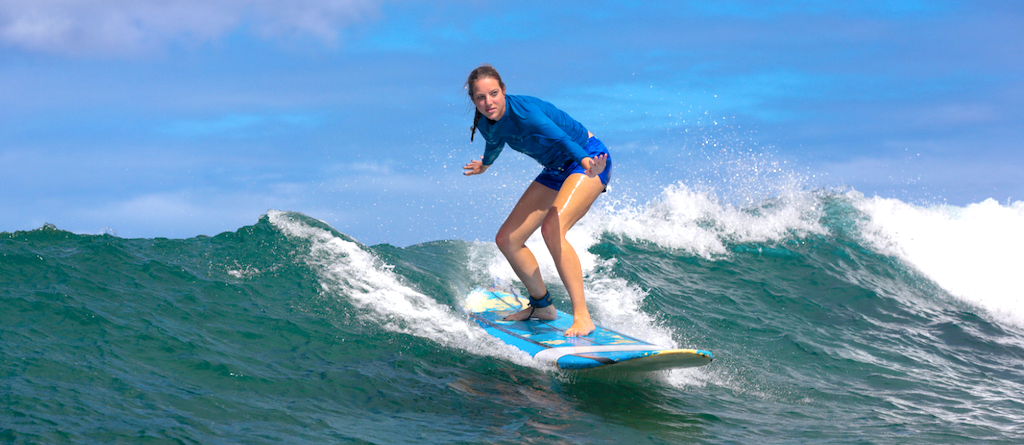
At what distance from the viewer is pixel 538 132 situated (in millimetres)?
5031

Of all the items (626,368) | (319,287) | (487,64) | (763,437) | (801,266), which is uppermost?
(487,64)

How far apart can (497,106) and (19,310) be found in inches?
Answer: 162

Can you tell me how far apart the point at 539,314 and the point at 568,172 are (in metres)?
1.46

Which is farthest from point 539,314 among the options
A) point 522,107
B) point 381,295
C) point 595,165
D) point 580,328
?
point 522,107

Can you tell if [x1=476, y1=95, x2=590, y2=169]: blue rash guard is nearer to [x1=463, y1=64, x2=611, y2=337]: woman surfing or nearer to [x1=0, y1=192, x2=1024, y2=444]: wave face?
[x1=463, y1=64, x2=611, y2=337]: woman surfing

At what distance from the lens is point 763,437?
13.3ft

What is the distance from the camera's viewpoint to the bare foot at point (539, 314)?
6020 mm

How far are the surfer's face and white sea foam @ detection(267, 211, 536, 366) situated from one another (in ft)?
6.29

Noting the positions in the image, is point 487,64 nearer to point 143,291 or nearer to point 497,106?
point 497,106

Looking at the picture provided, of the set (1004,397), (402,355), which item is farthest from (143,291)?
(1004,397)

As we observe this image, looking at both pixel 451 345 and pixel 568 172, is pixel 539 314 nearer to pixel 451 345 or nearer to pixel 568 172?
pixel 451 345

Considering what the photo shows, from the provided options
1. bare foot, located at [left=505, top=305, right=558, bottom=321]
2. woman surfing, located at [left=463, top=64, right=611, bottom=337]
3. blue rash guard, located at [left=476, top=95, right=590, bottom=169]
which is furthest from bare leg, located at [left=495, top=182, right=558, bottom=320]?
bare foot, located at [left=505, top=305, right=558, bottom=321]

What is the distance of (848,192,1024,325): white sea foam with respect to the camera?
32.1 feet

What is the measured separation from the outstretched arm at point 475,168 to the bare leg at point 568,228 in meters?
0.91
